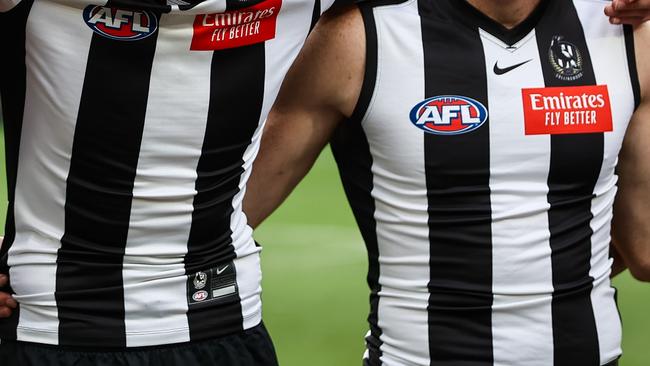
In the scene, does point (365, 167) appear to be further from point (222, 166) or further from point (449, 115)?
point (222, 166)

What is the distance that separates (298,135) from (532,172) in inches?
16.3

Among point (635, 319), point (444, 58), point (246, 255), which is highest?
point (444, 58)

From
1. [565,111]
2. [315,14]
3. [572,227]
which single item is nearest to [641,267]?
[572,227]

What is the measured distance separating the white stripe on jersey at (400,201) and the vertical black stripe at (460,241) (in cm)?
2

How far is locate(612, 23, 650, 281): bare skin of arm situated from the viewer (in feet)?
7.27

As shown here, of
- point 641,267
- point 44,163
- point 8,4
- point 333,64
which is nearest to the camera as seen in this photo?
point 8,4

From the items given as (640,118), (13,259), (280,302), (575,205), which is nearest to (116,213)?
(13,259)

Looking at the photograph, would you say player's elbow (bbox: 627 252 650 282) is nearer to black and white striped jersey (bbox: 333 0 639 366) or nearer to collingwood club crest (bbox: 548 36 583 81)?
black and white striped jersey (bbox: 333 0 639 366)

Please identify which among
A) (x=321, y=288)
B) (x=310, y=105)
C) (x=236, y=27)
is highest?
(x=236, y=27)

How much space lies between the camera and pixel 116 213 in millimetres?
1748

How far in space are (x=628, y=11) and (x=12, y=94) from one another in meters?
1.09

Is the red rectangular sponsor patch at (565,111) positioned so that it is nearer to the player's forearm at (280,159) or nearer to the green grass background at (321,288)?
the player's forearm at (280,159)

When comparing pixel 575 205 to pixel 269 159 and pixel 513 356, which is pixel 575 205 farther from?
pixel 269 159

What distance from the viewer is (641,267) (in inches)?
93.8
